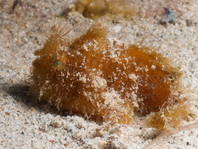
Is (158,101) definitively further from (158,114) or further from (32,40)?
(32,40)

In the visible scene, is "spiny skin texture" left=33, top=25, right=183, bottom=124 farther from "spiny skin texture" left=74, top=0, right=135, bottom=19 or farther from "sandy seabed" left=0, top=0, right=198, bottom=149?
"spiny skin texture" left=74, top=0, right=135, bottom=19

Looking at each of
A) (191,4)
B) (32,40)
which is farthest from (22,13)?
(191,4)

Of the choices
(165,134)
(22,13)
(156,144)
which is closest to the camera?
(156,144)

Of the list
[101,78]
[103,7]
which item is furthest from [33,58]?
[101,78]

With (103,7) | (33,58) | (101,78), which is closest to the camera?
(101,78)

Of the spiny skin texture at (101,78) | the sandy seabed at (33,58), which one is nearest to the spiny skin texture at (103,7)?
the sandy seabed at (33,58)

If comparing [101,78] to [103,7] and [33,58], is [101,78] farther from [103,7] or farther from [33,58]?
[103,7]
